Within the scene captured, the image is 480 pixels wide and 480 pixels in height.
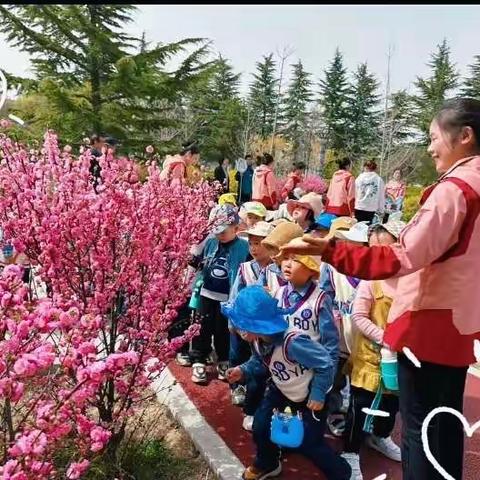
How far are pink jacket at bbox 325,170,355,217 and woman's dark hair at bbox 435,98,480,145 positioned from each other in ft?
22.6

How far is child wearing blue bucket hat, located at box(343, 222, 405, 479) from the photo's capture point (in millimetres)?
3057

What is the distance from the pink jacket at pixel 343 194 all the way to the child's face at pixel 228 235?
5008mm

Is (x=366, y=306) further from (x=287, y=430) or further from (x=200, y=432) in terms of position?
(x=200, y=432)

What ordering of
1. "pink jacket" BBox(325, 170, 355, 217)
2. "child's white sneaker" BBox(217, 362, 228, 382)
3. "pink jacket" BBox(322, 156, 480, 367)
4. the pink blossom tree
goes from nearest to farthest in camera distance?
"pink jacket" BBox(322, 156, 480, 367), the pink blossom tree, "child's white sneaker" BBox(217, 362, 228, 382), "pink jacket" BBox(325, 170, 355, 217)

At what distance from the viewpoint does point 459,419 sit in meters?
2.11

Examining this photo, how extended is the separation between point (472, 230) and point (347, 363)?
5.72ft

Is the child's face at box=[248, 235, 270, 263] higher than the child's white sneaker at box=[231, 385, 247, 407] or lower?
higher

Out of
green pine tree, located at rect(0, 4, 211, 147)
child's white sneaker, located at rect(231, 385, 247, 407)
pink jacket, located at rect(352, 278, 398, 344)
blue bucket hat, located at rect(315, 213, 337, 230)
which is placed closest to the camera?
pink jacket, located at rect(352, 278, 398, 344)

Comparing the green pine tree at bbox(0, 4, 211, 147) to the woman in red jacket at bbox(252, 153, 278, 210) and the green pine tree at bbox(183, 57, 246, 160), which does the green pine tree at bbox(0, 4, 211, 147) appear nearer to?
the woman in red jacket at bbox(252, 153, 278, 210)

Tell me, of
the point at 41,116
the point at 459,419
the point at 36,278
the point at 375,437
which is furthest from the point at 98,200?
the point at 41,116

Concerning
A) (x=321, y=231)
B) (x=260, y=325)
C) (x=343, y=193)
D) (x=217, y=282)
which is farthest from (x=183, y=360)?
(x=343, y=193)

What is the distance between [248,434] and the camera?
3441 millimetres

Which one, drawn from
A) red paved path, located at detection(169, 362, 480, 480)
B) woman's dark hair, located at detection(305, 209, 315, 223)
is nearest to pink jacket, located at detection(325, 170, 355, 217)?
woman's dark hair, located at detection(305, 209, 315, 223)

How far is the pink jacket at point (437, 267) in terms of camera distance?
6.02 ft
